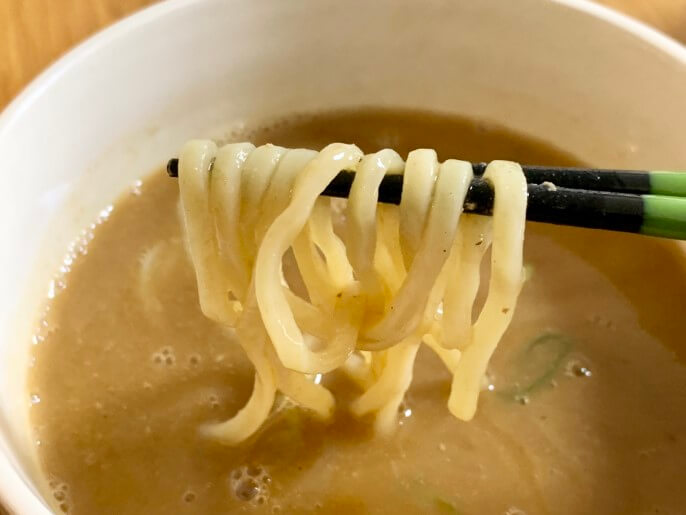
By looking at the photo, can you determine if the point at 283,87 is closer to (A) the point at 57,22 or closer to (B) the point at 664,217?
(A) the point at 57,22

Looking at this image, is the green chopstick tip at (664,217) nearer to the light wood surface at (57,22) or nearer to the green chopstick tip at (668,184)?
the green chopstick tip at (668,184)

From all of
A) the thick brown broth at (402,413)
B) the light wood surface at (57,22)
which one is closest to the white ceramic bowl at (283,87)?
the thick brown broth at (402,413)

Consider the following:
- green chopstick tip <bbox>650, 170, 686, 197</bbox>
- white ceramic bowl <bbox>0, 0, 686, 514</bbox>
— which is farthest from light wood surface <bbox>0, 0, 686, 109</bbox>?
green chopstick tip <bbox>650, 170, 686, 197</bbox>

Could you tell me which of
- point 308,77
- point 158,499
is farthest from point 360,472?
point 308,77

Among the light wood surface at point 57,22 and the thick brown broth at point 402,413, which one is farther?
the light wood surface at point 57,22

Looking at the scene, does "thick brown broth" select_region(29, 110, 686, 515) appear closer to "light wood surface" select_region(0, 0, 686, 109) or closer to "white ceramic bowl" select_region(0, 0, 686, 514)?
"white ceramic bowl" select_region(0, 0, 686, 514)

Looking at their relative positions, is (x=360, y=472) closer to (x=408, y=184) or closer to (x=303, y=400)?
(x=303, y=400)
